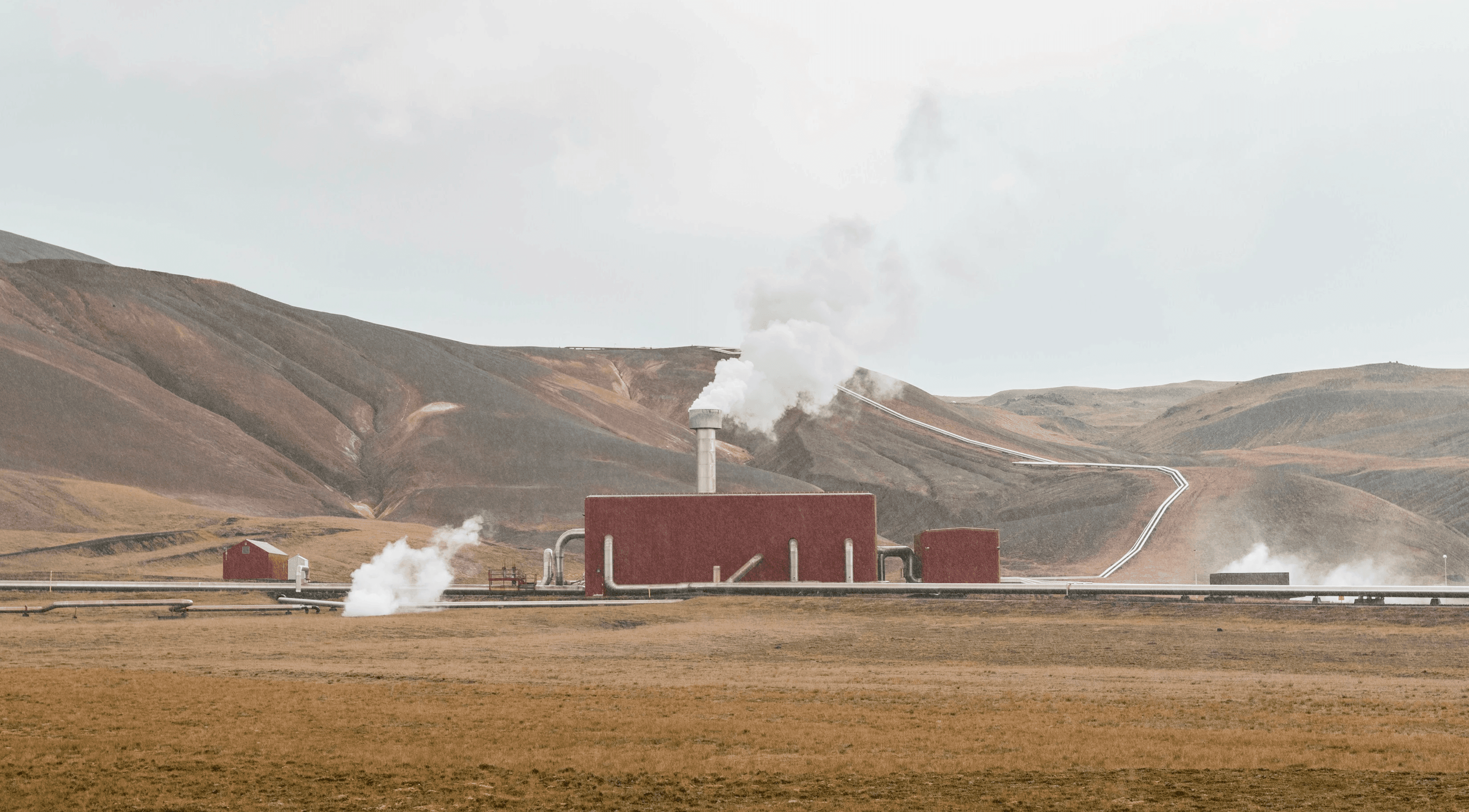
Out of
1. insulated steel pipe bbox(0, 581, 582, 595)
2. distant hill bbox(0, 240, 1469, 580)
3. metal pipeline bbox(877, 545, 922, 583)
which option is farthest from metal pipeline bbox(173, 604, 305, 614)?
distant hill bbox(0, 240, 1469, 580)

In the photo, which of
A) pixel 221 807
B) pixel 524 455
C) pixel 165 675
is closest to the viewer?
pixel 221 807

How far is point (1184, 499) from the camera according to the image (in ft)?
381

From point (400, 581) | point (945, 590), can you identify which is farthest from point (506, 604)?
point (945, 590)

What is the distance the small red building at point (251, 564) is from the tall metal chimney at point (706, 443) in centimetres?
2805

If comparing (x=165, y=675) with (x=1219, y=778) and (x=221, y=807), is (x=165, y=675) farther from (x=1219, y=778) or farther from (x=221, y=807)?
(x=1219, y=778)

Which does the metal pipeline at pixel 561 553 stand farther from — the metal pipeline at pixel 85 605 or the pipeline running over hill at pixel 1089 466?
the pipeline running over hill at pixel 1089 466

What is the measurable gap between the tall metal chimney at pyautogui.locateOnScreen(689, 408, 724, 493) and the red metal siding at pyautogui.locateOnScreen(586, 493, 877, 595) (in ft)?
16.1

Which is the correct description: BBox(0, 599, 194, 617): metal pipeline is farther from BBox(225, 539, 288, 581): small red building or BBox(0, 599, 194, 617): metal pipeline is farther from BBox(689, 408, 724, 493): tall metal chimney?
BBox(689, 408, 724, 493): tall metal chimney

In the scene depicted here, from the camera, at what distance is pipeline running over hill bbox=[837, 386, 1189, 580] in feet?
337

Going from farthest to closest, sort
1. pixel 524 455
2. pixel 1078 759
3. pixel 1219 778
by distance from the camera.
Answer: pixel 524 455
pixel 1078 759
pixel 1219 778

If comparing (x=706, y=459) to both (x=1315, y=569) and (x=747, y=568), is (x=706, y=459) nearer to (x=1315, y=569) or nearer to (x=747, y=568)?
(x=747, y=568)

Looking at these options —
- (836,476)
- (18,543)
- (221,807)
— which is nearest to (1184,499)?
(836,476)

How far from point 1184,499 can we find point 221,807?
367ft

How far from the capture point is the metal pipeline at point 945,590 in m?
48.7
